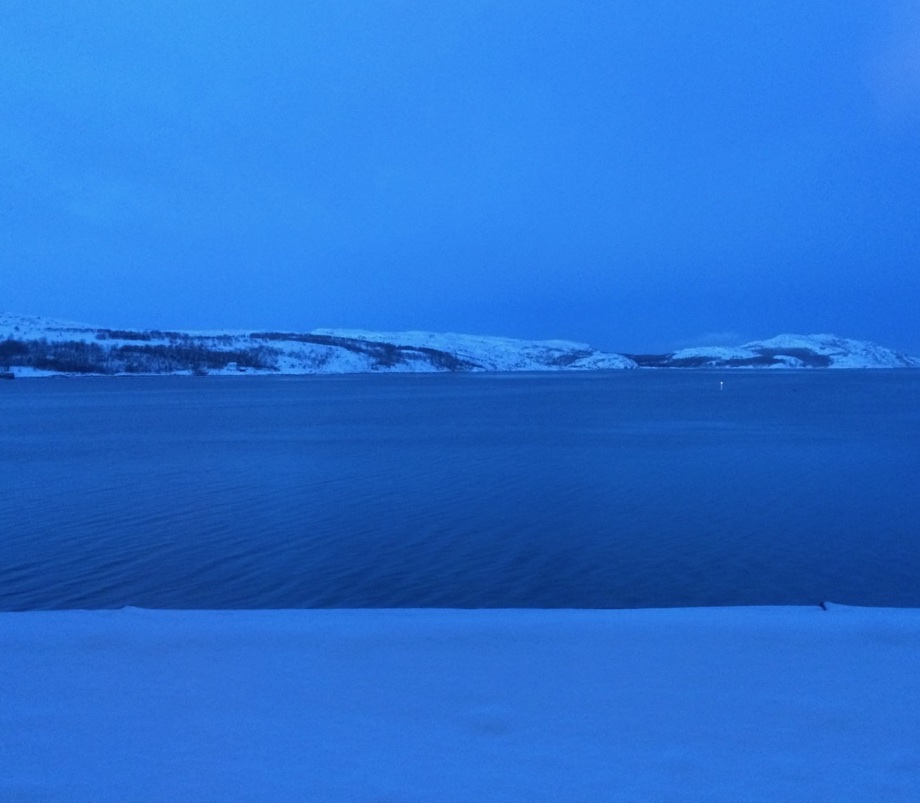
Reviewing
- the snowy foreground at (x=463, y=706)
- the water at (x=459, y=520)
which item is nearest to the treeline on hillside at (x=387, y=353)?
the water at (x=459, y=520)

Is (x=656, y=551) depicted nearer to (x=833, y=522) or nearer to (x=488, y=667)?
(x=833, y=522)

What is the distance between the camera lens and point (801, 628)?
523 cm

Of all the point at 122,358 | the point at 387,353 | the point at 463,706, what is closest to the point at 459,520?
the point at 463,706

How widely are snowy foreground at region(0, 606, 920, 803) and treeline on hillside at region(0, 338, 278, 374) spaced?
131m

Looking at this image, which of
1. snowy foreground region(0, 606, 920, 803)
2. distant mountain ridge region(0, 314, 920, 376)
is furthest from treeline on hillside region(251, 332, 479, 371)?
snowy foreground region(0, 606, 920, 803)

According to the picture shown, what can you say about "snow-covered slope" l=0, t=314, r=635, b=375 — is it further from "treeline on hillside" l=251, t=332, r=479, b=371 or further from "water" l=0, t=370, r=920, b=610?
"water" l=0, t=370, r=920, b=610

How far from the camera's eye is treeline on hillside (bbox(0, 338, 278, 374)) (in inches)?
4847

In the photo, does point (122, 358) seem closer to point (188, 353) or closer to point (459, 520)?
point (188, 353)

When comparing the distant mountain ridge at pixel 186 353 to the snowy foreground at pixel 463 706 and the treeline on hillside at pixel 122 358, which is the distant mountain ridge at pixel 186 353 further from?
the snowy foreground at pixel 463 706

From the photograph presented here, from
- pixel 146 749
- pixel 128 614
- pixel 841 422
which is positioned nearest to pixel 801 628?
pixel 146 749

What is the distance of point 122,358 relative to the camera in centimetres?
13312

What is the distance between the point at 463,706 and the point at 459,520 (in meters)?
10.4

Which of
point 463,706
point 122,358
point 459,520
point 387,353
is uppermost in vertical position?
point 387,353

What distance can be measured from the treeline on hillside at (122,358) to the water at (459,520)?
104 metres
